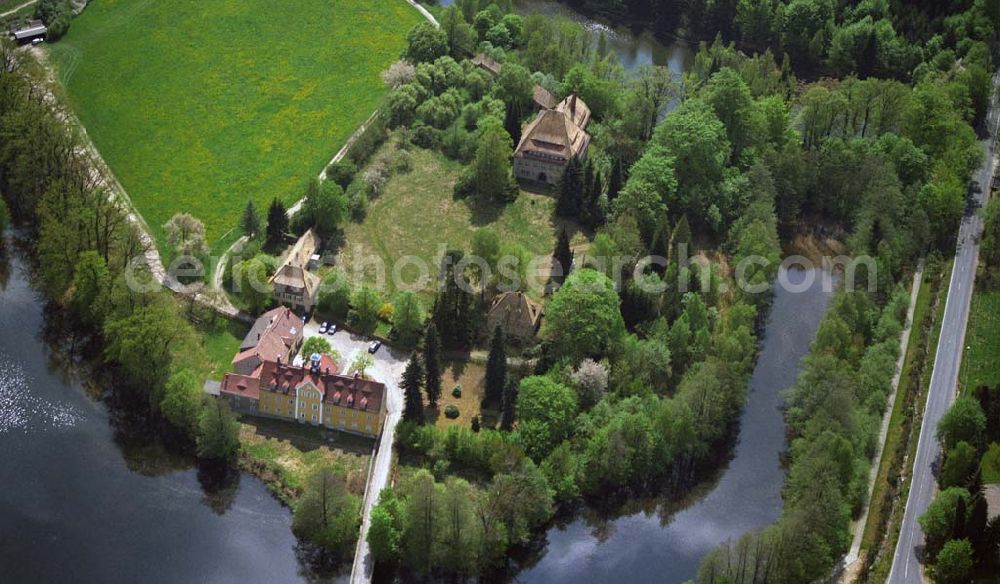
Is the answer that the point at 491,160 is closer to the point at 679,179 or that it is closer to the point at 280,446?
the point at 679,179

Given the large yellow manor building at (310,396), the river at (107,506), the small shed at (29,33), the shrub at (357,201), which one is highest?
the small shed at (29,33)

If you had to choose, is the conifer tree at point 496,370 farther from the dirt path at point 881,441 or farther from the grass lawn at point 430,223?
the dirt path at point 881,441

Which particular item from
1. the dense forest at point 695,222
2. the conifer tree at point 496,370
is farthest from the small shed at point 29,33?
the conifer tree at point 496,370

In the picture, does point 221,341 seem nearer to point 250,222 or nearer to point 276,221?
point 250,222

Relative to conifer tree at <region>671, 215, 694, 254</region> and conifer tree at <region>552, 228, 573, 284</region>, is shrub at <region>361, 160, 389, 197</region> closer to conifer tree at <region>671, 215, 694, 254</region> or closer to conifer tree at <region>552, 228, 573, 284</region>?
conifer tree at <region>552, 228, 573, 284</region>

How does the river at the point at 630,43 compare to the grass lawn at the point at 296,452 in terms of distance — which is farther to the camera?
the river at the point at 630,43

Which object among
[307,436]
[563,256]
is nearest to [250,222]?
[307,436]
